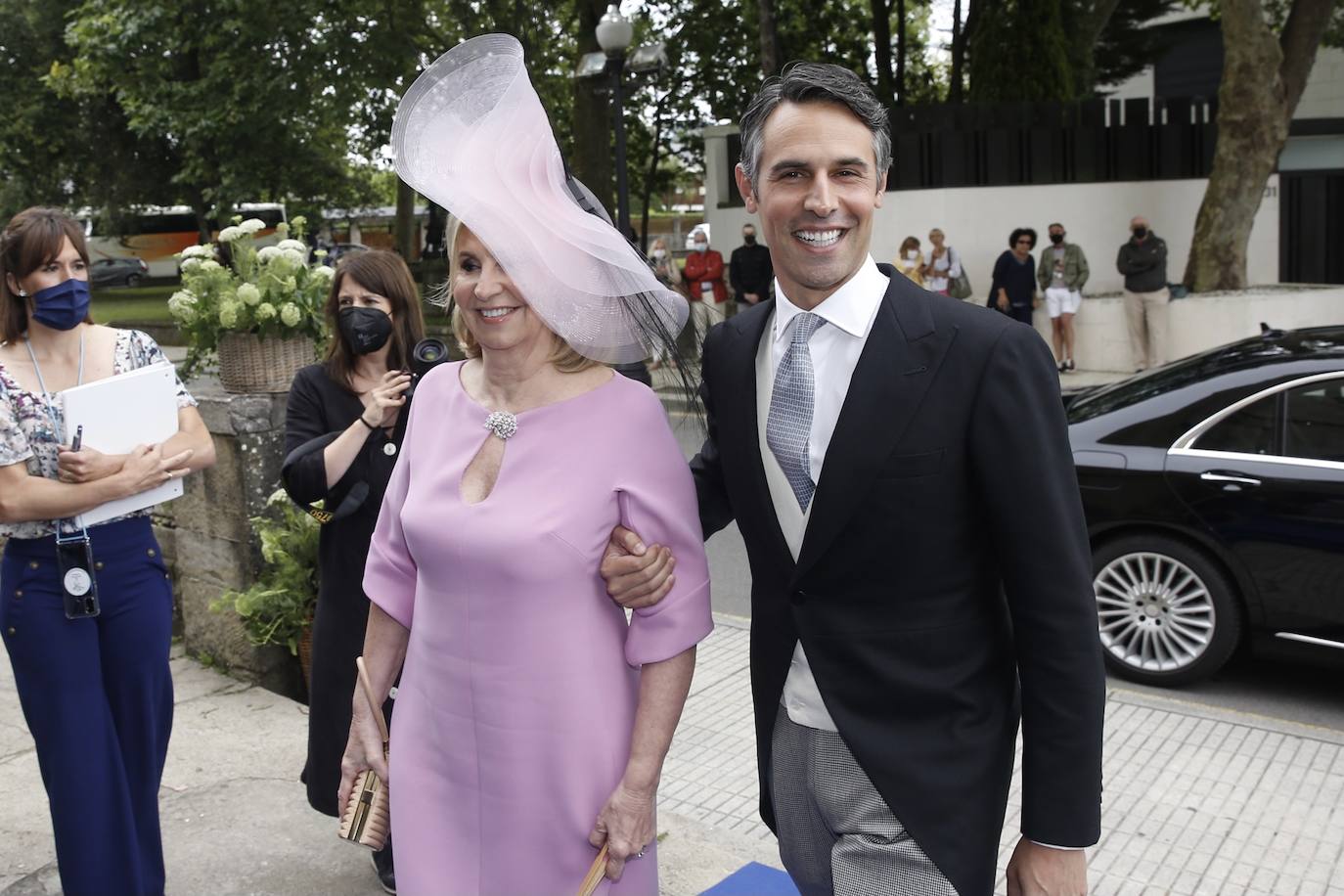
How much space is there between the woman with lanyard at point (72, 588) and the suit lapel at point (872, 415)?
7.42ft

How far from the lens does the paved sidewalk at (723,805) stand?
12.9 feet

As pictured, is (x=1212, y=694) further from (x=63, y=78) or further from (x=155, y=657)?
(x=63, y=78)

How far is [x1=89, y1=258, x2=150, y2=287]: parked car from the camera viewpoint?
A: 49.1 metres

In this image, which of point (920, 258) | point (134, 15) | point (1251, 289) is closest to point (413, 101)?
point (920, 258)

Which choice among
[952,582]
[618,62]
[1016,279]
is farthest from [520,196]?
[1016,279]

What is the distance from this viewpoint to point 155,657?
143 inches

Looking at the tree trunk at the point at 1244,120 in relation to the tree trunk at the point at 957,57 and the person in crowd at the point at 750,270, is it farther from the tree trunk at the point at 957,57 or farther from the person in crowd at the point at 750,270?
the tree trunk at the point at 957,57

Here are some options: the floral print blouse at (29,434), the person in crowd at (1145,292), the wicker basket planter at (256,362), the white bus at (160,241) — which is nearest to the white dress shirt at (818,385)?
the floral print blouse at (29,434)

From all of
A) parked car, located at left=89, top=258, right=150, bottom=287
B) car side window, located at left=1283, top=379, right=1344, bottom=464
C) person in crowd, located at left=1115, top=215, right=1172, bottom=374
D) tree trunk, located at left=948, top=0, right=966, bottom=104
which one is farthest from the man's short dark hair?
parked car, located at left=89, top=258, right=150, bottom=287

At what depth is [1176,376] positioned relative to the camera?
6.32 m

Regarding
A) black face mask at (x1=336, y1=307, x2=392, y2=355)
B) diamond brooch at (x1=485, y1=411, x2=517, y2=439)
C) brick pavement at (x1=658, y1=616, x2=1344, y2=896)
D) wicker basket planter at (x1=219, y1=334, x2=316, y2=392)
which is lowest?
brick pavement at (x1=658, y1=616, x2=1344, y2=896)

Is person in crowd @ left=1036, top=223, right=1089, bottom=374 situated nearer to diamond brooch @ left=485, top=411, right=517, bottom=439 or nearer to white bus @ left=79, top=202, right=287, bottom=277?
diamond brooch @ left=485, top=411, right=517, bottom=439

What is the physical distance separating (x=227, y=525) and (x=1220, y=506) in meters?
4.35

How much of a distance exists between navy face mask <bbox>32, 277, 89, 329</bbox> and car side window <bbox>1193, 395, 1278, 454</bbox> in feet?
15.5
